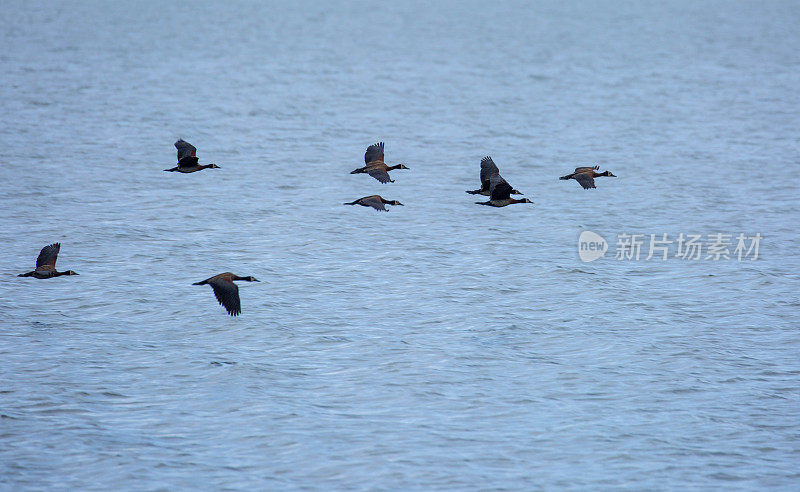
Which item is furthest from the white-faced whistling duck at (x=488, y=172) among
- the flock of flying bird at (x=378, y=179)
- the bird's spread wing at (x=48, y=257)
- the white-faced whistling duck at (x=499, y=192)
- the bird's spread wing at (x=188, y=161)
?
the bird's spread wing at (x=48, y=257)

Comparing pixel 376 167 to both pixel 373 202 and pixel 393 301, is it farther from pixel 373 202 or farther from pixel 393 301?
pixel 393 301

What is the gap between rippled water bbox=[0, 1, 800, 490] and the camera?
19359mm

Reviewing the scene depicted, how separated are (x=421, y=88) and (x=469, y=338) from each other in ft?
162

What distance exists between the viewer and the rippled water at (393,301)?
19359mm

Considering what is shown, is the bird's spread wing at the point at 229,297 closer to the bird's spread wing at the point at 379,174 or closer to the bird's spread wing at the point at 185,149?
the bird's spread wing at the point at 379,174

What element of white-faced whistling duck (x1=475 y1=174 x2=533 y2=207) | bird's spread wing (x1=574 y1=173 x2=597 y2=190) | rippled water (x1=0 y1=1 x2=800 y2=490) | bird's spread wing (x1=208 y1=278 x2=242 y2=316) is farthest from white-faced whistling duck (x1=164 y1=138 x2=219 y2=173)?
bird's spread wing (x1=574 y1=173 x2=597 y2=190)

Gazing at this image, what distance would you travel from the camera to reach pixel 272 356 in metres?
23.7

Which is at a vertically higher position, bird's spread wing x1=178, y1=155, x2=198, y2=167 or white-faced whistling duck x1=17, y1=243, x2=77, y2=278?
bird's spread wing x1=178, y1=155, x2=198, y2=167

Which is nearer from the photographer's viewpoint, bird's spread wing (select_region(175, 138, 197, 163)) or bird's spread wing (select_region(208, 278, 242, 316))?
bird's spread wing (select_region(208, 278, 242, 316))

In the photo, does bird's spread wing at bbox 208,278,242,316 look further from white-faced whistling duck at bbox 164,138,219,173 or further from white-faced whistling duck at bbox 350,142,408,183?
white-faced whistling duck at bbox 164,138,219,173

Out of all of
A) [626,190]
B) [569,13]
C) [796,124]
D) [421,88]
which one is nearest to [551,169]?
[626,190]

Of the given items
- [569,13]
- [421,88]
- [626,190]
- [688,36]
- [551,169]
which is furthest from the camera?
[569,13]

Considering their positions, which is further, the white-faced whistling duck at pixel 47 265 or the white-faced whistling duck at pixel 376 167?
the white-faced whistling duck at pixel 376 167

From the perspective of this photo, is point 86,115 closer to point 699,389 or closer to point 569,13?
point 699,389
